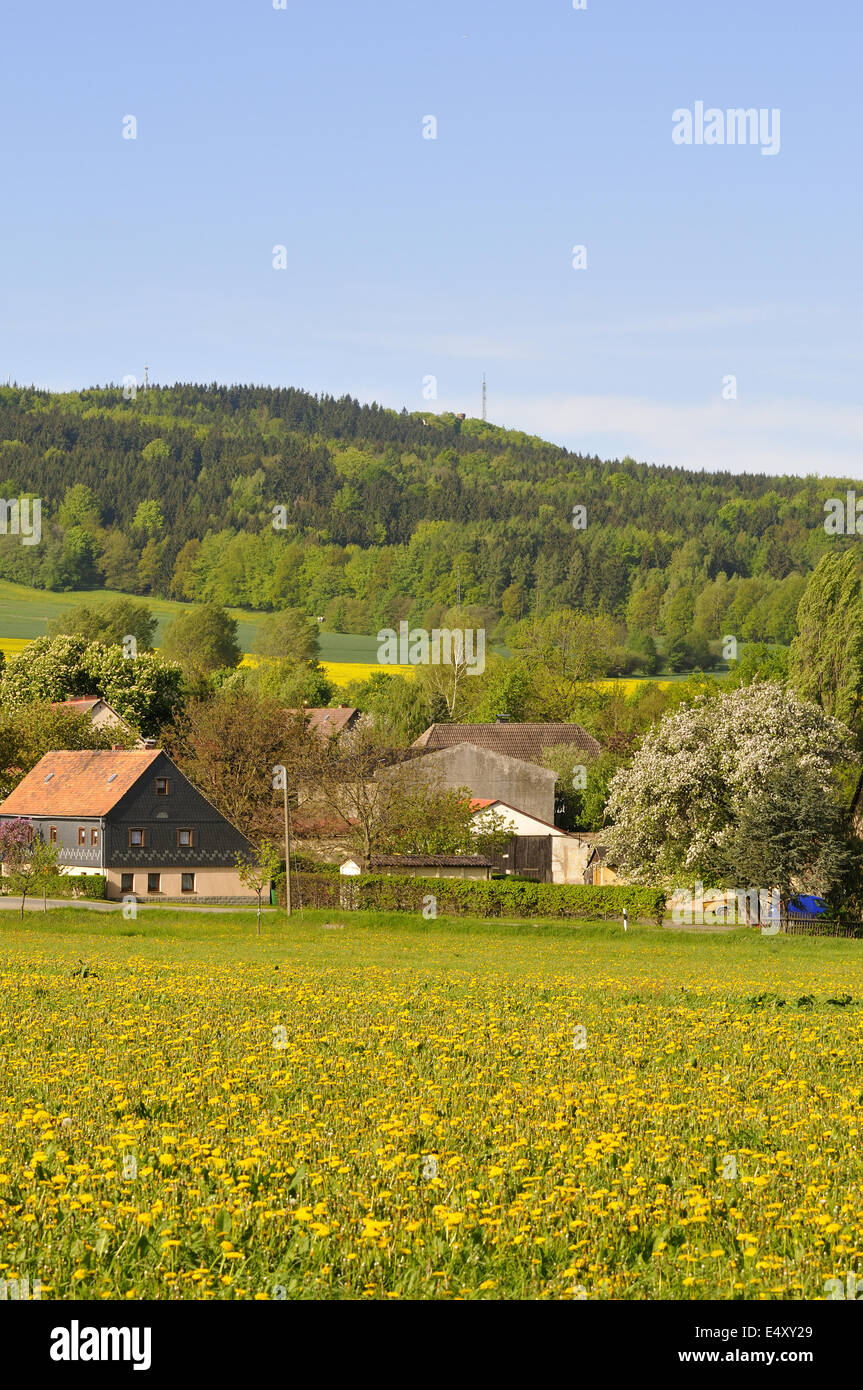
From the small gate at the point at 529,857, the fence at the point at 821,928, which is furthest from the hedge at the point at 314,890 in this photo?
the fence at the point at 821,928

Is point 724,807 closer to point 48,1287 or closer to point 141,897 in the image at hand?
point 141,897

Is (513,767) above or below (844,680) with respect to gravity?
below

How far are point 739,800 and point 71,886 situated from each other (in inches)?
1378

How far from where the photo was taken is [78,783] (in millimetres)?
77250

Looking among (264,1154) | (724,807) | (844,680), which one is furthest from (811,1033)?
(844,680)

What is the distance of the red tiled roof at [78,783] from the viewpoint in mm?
75000

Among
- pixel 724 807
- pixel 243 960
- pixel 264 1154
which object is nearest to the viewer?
pixel 264 1154

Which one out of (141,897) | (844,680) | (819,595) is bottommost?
(141,897)

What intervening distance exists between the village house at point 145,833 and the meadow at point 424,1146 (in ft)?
175

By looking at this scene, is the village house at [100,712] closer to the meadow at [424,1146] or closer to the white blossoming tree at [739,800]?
the white blossoming tree at [739,800]

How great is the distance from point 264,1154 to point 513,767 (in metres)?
81.9

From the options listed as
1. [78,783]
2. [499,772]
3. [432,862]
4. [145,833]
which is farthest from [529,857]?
[78,783]
